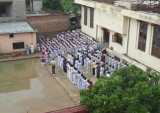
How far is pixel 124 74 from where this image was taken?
27.9 ft

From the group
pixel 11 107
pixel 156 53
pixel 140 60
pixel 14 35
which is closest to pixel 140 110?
pixel 11 107

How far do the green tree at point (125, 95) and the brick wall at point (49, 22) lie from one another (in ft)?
62.5

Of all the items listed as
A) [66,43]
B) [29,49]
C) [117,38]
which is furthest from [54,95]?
[66,43]

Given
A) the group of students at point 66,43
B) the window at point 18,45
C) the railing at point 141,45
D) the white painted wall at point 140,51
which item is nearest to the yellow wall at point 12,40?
the window at point 18,45

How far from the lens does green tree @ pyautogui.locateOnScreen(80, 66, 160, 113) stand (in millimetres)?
6984

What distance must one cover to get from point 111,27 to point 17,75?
8.45 meters

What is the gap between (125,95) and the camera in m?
7.40

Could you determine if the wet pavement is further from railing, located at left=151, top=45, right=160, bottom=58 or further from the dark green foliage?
the dark green foliage

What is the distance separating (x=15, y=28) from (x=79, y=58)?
281 inches

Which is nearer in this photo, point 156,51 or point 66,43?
point 156,51

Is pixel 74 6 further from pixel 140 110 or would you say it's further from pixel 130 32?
pixel 140 110

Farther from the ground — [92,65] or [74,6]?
[74,6]

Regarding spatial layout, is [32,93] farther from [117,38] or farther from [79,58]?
[117,38]

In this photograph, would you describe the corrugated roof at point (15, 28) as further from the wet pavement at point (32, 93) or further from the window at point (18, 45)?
the wet pavement at point (32, 93)
